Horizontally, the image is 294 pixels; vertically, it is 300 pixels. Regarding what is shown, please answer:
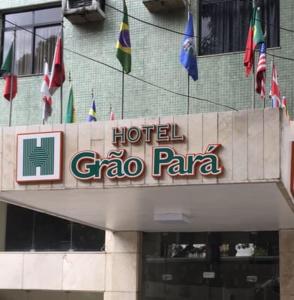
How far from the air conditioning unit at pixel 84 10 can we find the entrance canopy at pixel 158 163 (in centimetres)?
623

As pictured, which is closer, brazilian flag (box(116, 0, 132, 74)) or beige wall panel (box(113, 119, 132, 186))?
beige wall panel (box(113, 119, 132, 186))

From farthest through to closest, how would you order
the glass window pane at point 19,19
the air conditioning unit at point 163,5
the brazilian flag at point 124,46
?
the glass window pane at point 19,19 → the air conditioning unit at point 163,5 → the brazilian flag at point 124,46

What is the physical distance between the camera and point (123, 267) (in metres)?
16.6

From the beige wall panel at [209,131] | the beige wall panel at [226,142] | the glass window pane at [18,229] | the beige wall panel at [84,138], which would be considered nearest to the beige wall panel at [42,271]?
the glass window pane at [18,229]

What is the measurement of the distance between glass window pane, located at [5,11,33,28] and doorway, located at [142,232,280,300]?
681 cm

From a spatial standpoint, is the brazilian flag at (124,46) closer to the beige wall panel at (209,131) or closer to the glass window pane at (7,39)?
the beige wall panel at (209,131)

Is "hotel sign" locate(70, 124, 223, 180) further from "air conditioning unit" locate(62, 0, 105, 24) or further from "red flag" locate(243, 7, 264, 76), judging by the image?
"air conditioning unit" locate(62, 0, 105, 24)

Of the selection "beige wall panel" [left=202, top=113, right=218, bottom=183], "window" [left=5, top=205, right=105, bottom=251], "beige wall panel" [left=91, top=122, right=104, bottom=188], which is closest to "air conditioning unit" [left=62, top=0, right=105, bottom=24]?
"window" [left=5, top=205, right=105, bottom=251]

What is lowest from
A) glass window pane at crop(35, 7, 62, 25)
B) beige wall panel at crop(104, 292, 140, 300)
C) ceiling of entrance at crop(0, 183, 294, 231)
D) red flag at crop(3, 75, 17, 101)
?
beige wall panel at crop(104, 292, 140, 300)

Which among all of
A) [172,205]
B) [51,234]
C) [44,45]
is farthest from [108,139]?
[44,45]

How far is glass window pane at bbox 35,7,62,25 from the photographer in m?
18.8

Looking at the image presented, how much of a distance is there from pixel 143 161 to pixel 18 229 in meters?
9.00

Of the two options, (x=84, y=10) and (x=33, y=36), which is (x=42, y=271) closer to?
(x=33, y=36)

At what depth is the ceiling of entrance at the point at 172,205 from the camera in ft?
36.8
